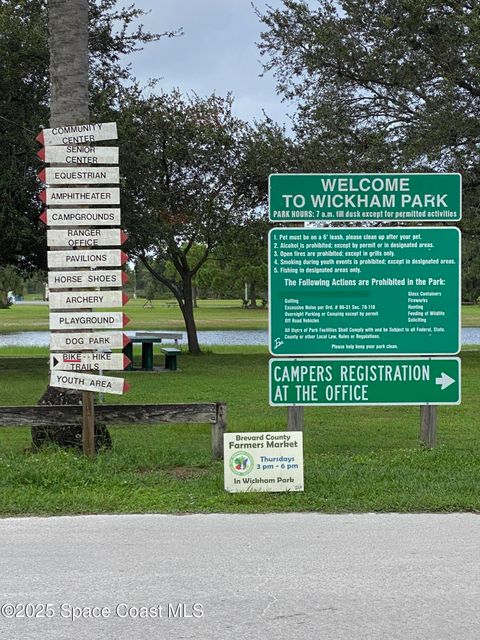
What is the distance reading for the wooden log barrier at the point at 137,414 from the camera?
8.38 meters

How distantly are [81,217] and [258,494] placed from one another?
11.3 ft

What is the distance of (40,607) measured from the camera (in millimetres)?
4570

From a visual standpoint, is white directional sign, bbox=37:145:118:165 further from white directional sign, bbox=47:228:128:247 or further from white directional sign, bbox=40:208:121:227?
white directional sign, bbox=47:228:128:247

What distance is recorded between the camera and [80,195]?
859 cm

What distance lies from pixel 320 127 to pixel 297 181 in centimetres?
1439

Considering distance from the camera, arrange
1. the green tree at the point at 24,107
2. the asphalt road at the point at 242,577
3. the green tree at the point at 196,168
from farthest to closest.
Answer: the green tree at the point at 196,168
the green tree at the point at 24,107
the asphalt road at the point at 242,577

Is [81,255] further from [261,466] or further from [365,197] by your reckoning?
[365,197]

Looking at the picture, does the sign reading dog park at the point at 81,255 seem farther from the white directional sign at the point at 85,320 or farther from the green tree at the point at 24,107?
the green tree at the point at 24,107

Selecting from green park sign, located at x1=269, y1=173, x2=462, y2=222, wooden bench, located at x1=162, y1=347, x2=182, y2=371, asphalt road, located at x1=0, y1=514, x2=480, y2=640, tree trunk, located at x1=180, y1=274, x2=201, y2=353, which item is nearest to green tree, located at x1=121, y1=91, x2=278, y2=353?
tree trunk, located at x1=180, y1=274, x2=201, y2=353

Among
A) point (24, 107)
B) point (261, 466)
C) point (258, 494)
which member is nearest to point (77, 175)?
point (261, 466)

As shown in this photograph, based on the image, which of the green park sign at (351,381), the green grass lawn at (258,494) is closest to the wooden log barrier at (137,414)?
the green grass lawn at (258,494)

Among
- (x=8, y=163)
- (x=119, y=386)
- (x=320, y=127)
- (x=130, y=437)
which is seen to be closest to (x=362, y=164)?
(x=320, y=127)

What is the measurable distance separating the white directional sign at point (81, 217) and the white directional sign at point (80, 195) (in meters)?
0.09

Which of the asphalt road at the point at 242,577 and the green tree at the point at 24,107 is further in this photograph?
the green tree at the point at 24,107
